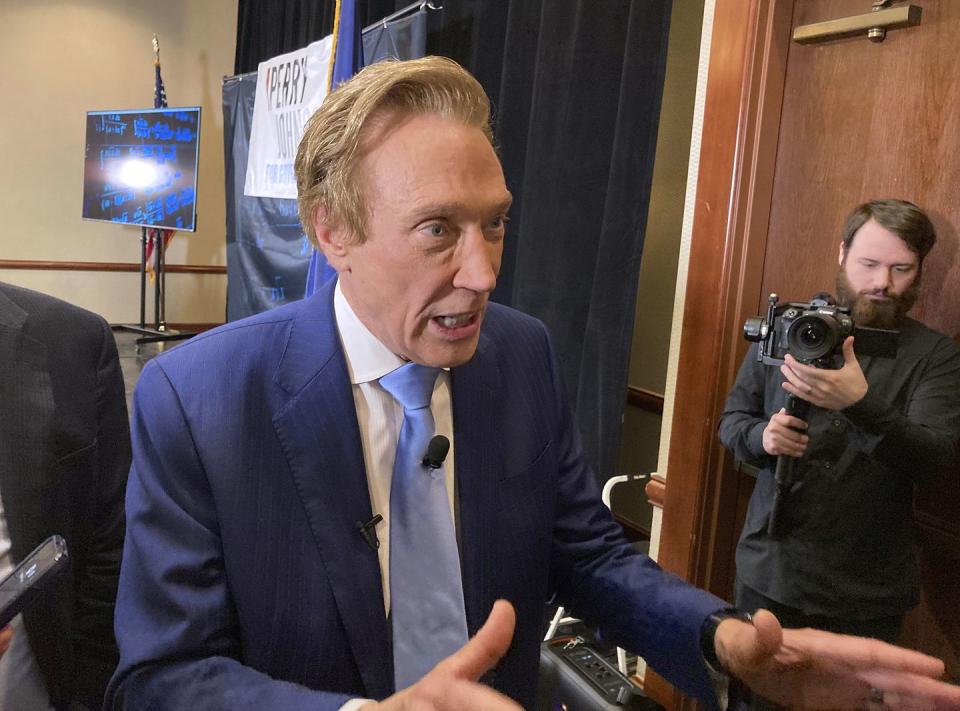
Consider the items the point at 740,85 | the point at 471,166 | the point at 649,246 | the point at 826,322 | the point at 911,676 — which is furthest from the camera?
the point at 649,246

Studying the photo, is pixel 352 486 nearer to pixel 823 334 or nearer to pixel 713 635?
pixel 713 635

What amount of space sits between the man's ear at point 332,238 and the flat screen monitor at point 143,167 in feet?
13.5

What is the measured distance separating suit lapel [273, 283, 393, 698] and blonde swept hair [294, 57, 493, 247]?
7.1 inches

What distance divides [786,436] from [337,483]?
961 millimetres

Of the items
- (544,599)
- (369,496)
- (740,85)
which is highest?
(740,85)

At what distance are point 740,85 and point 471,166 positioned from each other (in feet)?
3.74

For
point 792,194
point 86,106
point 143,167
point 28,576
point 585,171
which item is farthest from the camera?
point 86,106

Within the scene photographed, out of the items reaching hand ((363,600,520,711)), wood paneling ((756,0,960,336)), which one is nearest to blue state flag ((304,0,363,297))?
wood paneling ((756,0,960,336))

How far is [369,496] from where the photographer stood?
3.11 ft

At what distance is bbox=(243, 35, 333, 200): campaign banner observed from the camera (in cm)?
366

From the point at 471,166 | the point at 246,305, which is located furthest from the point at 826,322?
the point at 246,305

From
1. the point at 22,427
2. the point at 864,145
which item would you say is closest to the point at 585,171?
the point at 864,145

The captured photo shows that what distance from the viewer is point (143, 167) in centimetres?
502

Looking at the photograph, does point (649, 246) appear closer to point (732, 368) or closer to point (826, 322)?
point (732, 368)
